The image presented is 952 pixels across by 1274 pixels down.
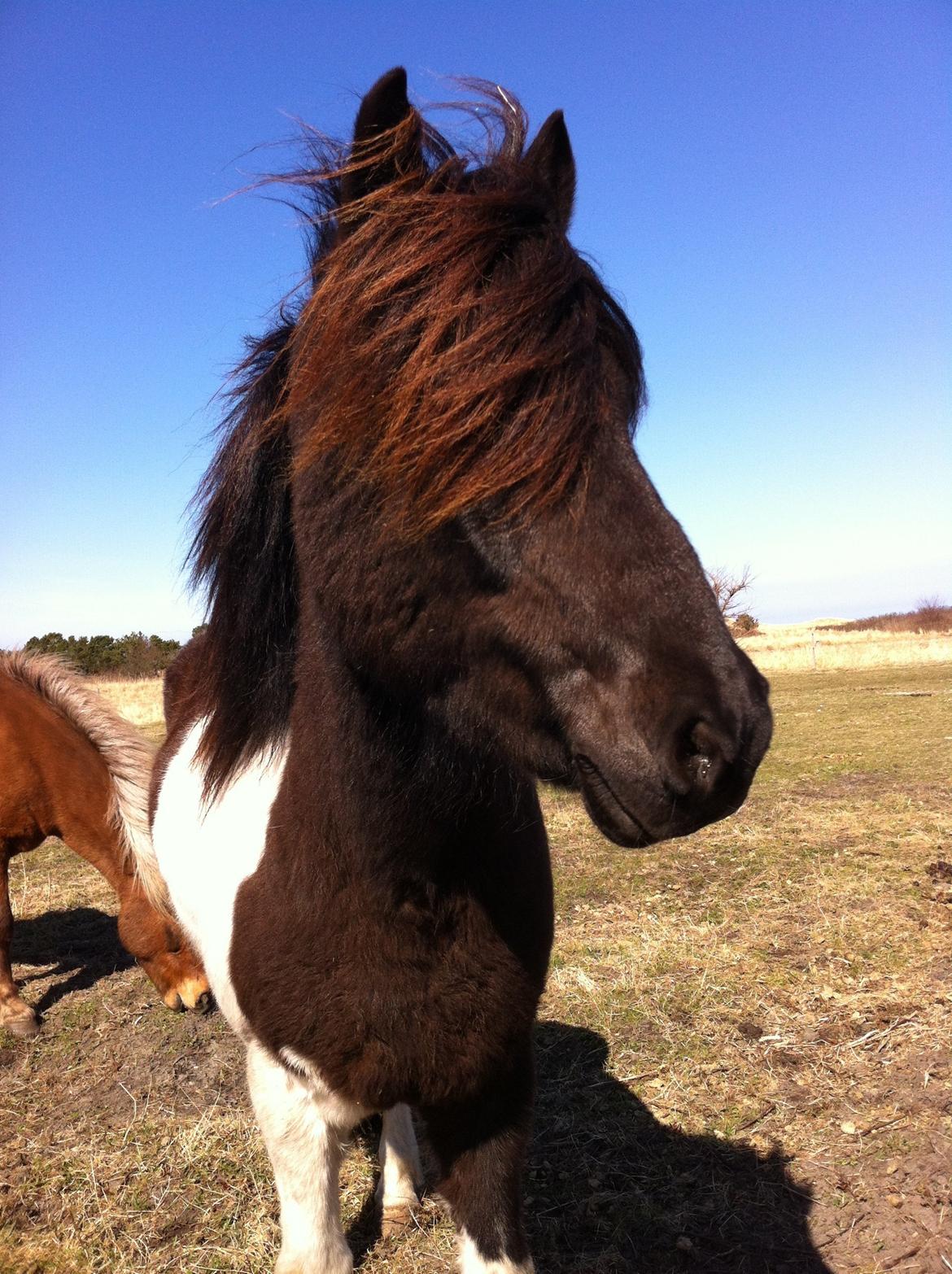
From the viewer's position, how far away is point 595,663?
128 cm

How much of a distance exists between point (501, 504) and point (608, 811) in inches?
21.1

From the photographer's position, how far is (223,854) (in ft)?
7.52

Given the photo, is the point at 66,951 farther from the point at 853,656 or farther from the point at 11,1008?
the point at 853,656

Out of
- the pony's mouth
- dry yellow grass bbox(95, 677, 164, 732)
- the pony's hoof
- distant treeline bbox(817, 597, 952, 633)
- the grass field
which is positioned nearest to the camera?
the pony's mouth

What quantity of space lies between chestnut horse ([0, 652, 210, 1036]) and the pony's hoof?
28 millimetres

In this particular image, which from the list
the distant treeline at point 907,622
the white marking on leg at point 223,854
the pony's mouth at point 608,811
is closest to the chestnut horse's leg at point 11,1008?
the white marking on leg at point 223,854

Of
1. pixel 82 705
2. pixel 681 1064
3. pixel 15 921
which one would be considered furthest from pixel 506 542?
pixel 15 921

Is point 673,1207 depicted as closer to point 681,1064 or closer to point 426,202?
point 681,1064

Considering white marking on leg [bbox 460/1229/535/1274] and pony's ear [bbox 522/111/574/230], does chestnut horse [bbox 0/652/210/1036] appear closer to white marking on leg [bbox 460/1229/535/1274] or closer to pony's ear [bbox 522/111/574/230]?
white marking on leg [bbox 460/1229/535/1274]

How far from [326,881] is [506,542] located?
3.23 ft

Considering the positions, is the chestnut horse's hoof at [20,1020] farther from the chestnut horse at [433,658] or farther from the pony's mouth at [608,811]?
the pony's mouth at [608,811]

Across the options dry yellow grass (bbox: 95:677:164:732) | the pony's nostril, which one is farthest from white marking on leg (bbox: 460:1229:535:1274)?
dry yellow grass (bbox: 95:677:164:732)

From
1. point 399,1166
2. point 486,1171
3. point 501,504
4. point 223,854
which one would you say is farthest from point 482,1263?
point 501,504

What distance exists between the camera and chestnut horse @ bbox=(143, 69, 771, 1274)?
1.29 meters
